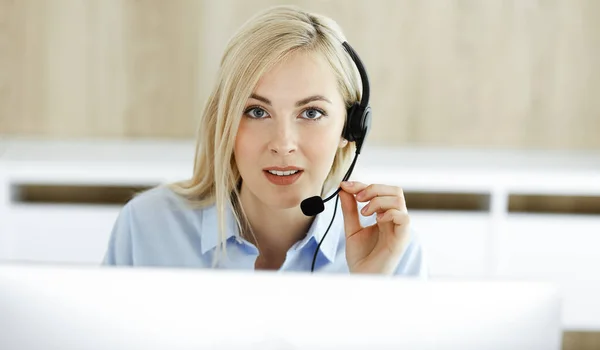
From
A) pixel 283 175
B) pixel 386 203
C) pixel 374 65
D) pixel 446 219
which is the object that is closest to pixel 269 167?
pixel 283 175

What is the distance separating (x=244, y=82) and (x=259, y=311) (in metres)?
0.79

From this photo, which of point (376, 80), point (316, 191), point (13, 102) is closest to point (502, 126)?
point (376, 80)

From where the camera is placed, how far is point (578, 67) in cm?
270

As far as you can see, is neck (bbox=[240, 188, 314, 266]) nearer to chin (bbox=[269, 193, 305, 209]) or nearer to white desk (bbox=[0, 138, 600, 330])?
chin (bbox=[269, 193, 305, 209])

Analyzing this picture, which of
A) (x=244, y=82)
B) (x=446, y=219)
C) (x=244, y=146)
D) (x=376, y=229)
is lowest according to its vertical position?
(x=446, y=219)

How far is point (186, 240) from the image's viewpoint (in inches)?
57.6

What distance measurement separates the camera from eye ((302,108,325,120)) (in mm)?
1432

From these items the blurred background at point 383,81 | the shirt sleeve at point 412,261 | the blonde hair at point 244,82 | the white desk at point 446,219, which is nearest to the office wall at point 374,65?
the blurred background at point 383,81

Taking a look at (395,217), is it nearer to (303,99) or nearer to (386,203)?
(386,203)

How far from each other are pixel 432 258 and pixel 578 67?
0.93m

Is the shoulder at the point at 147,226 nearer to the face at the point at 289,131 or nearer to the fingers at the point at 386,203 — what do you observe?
the face at the point at 289,131

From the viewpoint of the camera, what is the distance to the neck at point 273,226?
1.44m

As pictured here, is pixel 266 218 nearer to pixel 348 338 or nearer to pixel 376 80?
pixel 348 338

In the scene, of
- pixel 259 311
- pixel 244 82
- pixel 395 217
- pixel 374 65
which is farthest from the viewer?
pixel 374 65
